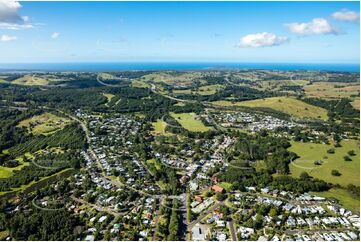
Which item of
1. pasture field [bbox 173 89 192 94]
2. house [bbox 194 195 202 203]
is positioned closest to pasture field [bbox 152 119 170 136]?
house [bbox 194 195 202 203]

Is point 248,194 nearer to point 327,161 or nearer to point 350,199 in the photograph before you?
point 350,199

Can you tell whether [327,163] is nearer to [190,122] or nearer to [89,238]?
[190,122]

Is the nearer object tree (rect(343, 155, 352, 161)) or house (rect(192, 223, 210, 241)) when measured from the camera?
house (rect(192, 223, 210, 241))

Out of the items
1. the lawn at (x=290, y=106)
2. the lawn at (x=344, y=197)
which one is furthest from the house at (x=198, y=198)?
the lawn at (x=290, y=106)

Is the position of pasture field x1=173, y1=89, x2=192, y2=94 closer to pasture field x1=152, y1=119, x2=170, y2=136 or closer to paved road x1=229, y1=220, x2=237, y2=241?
pasture field x1=152, y1=119, x2=170, y2=136

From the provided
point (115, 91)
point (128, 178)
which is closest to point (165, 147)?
point (128, 178)

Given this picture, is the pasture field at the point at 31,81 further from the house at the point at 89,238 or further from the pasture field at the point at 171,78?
the house at the point at 89,238
